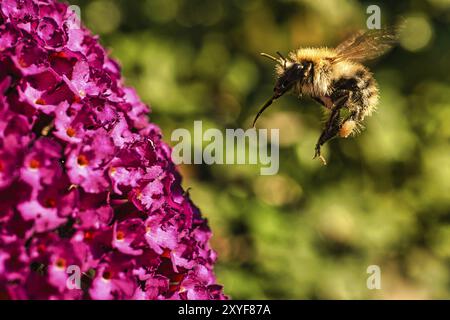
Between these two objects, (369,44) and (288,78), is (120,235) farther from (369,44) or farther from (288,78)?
(369,44)

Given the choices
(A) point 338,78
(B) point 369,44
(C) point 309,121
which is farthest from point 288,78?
(C) point 309,121

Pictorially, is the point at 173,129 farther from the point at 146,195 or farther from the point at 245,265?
the point at 146,195

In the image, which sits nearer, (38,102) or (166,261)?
(38,102)

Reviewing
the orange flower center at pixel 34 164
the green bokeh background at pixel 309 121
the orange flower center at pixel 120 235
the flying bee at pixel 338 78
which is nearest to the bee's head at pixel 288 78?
the flying bee at pixel 338 78

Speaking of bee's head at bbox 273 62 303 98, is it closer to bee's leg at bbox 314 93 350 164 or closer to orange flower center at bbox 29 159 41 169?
bee's leg at bbox 314 93 350 164

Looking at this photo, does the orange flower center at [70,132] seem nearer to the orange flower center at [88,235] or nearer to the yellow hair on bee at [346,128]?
the orange flower center at [88,235]

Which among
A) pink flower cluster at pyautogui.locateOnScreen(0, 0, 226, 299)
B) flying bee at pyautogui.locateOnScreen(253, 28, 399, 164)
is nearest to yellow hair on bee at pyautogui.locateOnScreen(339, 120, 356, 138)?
flying bee at pyautogui.locateOnScreen(253, 28, 399, 164)
